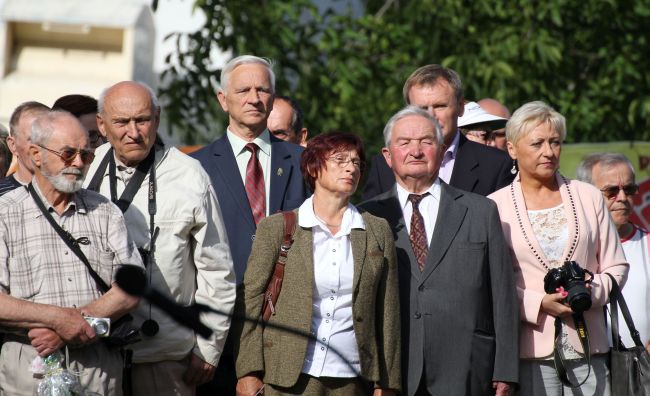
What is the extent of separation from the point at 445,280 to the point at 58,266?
200cm

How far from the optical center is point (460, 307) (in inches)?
275

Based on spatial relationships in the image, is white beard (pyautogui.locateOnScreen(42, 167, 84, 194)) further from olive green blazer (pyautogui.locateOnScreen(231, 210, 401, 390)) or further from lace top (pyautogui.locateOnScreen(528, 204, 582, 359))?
lace top (pyautogui.locateOnScreen(528, 204, 582, 359))

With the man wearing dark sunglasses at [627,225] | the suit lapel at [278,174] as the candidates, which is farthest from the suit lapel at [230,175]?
the man wearing dark sunglasses at [627,225]

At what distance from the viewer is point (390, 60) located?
13.6 m

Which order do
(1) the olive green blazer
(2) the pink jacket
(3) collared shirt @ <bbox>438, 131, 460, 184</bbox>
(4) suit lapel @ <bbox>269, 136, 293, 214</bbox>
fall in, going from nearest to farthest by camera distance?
(1) the olive green blazer < (2) the pink jacket < (4) suit lapel @ <bbox>269, 136, 293, 214</bbox> < (3) collared shirt @ <bbox>438, 131, 460, 184</bbox>

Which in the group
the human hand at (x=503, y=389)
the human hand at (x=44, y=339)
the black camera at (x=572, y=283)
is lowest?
the human hand at (x=503, y=389)

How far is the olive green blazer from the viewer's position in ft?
21.9

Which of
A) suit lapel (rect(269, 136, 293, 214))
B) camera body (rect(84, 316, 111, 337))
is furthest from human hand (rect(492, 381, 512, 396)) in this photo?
camera body (rect(84, 316, 111, 337))

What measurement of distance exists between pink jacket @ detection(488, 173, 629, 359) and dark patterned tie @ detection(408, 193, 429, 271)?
0.48 metres

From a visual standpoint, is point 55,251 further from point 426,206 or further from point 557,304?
point 557,304

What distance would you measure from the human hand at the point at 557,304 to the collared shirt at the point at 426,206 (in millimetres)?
707

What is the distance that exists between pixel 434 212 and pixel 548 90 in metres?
6.22

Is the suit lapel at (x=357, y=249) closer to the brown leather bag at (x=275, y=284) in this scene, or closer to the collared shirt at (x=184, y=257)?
the brown leather bag at (x=275, y=284)

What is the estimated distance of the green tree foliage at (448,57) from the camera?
12766 millimetres
